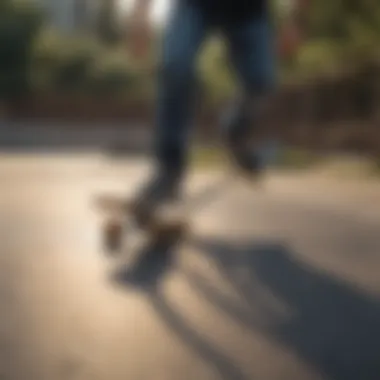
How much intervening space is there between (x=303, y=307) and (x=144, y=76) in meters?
6.47

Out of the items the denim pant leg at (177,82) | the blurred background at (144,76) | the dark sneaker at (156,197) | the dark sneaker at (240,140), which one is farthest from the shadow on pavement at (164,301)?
the blurred background at (144,76)

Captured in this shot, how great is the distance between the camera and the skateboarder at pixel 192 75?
318cm

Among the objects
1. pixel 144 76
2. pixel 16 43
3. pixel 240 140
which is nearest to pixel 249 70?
pixel 240 140

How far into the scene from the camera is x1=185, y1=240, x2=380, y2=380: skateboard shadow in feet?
6.38

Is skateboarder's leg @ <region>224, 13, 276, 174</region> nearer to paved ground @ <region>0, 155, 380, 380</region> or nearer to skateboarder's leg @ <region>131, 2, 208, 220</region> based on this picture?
skateboarder's leg @ <region>131, 2, 208, 220</region>

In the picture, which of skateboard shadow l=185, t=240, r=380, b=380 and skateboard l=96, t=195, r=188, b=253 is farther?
skateboard l=96, t=195, r=188, b=253

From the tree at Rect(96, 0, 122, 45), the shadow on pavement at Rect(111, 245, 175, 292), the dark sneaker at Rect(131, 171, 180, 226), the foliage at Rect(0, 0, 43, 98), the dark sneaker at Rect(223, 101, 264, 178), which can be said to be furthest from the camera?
the foliage at Rect(0, 0, 43, 98)

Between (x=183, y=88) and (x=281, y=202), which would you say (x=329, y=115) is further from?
(x=183, y=88)

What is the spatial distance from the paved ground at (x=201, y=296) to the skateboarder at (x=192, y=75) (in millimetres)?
209

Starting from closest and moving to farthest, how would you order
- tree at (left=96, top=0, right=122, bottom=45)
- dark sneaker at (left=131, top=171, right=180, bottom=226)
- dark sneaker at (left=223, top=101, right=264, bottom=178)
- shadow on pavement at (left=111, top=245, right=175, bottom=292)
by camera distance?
1. shadow on pavement at (left=111, top=245, right=175, bottom=292)
2. dark sneaker at (left=131, top=171, right=180, bottom=226)
3. dark sneaker at (left=223, top=101, right=264, bottom=178)
4. tree at (left=96, top=0, right=122, bottom=45)

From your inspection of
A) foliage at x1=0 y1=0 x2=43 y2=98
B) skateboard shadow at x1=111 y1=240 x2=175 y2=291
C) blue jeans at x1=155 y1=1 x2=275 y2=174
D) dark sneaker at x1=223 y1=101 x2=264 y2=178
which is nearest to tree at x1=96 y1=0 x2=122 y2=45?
foliage at x1=0 y1=0 x2=43 y2=98

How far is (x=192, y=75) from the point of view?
3.22m

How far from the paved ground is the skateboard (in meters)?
0.06

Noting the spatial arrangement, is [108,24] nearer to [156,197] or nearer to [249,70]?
[249,70]
